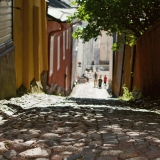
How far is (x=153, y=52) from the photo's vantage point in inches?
464

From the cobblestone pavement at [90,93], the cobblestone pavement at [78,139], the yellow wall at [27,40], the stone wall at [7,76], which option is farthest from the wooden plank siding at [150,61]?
the cobblestone pavement at [90,93]

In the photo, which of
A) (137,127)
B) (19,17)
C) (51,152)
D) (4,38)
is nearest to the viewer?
(51,152)

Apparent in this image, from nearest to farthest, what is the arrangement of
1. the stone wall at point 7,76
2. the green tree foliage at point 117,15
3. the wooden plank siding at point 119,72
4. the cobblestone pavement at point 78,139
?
the cobblestone pavement at point 78,139 < the stone wall at point 7,76 < the green tree foliage at point 117,15 < the wooden plank siding at point 119,72

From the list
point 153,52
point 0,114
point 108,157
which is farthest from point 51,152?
point 153,52

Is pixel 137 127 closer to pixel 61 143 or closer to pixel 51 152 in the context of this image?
pixel 61 143

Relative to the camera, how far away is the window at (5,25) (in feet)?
28.2

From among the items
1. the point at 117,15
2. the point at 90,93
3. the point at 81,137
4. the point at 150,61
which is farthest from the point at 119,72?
the point at 81,137

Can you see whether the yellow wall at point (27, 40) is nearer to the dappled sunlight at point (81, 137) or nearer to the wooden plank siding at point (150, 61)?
the wooden plank siding at point (150, 61)

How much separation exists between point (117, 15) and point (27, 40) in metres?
2.96

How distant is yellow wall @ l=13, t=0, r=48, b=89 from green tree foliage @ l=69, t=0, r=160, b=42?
1.61m

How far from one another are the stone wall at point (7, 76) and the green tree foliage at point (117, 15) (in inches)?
143

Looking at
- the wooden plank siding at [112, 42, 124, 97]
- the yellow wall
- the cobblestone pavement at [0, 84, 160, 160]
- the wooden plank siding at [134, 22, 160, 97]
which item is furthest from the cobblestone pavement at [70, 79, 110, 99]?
the cobblestone pavement at [0, 84, 160, 160]

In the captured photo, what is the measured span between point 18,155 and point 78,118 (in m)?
2.59

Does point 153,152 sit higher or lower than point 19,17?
lower
